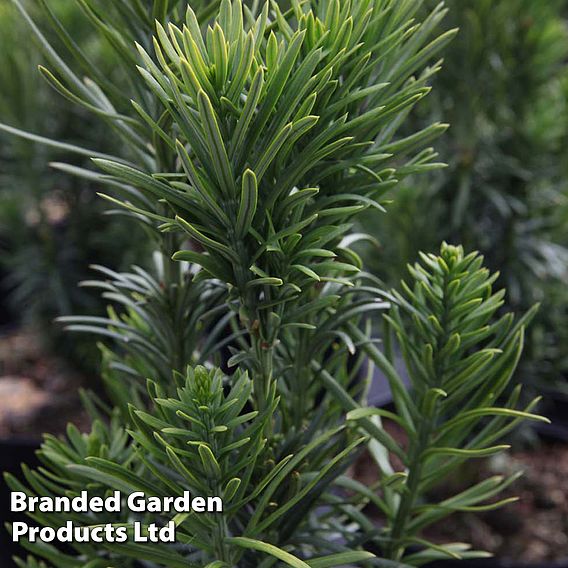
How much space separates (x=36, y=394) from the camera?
4.77 ft

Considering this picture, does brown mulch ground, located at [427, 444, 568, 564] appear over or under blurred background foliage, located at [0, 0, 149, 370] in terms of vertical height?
under

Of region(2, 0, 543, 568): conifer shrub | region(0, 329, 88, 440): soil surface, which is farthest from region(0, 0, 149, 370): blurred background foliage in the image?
region(2, 0, 543, 568): conifer shrub

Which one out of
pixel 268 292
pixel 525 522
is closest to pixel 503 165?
pixel 525 522

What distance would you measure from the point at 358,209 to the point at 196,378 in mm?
114

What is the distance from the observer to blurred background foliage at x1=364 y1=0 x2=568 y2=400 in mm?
999

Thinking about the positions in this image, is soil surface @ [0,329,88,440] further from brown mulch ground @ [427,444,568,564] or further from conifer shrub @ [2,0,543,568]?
conifer shrub @ [2,0,543,568]

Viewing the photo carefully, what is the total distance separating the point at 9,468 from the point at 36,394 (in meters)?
0.32

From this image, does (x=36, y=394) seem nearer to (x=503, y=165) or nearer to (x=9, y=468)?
(x=9, y=468)

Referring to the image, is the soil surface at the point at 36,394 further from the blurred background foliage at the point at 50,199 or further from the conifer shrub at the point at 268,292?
the conifer shrub at the point at 268,292

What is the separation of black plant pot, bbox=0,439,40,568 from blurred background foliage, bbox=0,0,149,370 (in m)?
0.21

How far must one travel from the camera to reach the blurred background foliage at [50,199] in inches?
48.1

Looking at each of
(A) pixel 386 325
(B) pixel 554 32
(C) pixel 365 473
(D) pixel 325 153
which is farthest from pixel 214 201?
(C) pixel 365 473

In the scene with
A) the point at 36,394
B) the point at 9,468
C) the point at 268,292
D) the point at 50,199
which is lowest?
the point at 268,292

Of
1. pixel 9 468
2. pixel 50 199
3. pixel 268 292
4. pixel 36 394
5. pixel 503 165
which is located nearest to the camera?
pixel 268 292
